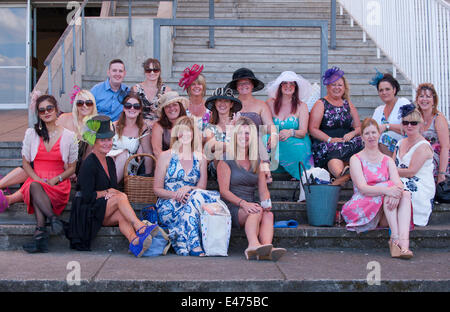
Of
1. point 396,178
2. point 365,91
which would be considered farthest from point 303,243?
point 365,91

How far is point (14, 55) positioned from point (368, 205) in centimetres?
1081

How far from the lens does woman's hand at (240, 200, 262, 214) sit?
14.4ft

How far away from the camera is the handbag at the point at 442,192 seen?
5031 mm

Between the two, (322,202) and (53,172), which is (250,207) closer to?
(322,202)

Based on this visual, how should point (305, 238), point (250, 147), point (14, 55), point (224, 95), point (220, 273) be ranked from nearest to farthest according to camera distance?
point (220, 273), point (305, 238), point (250, 147), point (224, 95), point (14, 55)

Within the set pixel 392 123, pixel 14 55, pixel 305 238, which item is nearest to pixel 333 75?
pixel 392 123

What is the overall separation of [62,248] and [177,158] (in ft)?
4.07

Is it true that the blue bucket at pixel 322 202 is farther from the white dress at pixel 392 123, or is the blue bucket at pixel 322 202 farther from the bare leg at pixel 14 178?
the bare leg at pixel 14 178

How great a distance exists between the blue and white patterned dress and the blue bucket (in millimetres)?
832

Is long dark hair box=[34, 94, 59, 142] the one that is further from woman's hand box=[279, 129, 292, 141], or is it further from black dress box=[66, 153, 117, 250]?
woman's hand box=[279, 129, 292, 141]

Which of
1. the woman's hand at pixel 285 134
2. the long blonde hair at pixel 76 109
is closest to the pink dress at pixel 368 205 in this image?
the woman's hand at pixel 285 134

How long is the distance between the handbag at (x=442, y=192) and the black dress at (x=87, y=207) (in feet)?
10.2

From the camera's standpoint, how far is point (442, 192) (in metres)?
5.05

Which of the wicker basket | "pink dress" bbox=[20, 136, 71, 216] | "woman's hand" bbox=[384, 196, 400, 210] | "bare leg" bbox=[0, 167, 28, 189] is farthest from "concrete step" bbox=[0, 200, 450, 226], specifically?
"woman's hand" bbox=[384, 196, 400, 210]
